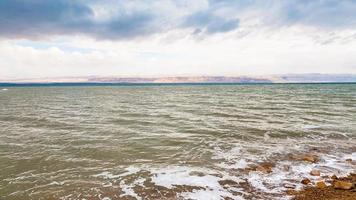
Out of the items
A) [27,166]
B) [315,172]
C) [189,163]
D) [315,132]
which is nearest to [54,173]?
[27,166]

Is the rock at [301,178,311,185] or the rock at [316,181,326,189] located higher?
the rock at [316,181,326,189]

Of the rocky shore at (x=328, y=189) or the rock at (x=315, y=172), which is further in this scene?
the rock at (x=315, y=172)

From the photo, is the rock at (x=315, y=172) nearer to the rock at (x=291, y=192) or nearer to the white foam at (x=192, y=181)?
the rock at (x=291, y=192)

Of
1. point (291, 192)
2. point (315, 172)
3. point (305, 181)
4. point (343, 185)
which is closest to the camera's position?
point (291, 192)

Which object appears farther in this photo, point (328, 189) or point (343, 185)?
point (343, 185)

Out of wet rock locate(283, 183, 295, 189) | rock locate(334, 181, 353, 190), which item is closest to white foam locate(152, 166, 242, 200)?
wet rock locate(283, 183, 295, 189)

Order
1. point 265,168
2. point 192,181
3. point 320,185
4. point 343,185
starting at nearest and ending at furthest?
point 343,185 → point 320,185 → point 192,181 → point 265,168

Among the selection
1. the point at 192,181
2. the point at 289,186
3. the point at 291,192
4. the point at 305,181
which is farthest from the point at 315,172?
the point at 192,181

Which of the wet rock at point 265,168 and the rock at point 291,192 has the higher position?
the rock at point 291,192

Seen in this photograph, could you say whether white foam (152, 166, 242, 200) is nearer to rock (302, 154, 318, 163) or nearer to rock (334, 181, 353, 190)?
rock (334, 181, 353, 190)

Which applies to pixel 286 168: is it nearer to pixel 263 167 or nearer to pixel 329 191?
pixel 263 167

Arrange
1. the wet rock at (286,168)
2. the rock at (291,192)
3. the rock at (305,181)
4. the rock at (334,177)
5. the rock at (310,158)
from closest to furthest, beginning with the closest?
the rock at (291,192)
the rock at (305,181)
the rock at (334,177)
the wet rock at (286,168)
the rock at (310,158)

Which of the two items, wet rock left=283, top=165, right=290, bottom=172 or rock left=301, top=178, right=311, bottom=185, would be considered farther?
wet rock left=283, top=165, right=290, bottom=172

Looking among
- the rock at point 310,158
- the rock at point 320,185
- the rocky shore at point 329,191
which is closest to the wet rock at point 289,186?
the rocky shore at point 329,191
